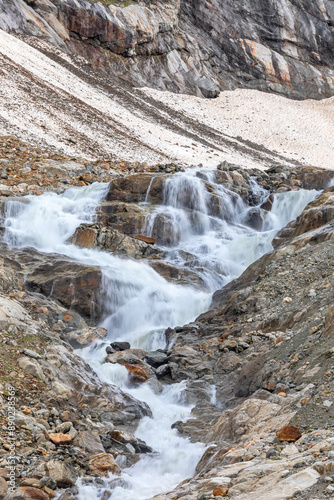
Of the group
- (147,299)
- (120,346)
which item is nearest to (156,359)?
(120,346)

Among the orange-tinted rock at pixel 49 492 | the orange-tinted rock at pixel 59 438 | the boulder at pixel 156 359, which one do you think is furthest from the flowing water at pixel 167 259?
the boulder at pixel 156 359

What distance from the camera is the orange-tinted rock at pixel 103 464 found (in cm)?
637

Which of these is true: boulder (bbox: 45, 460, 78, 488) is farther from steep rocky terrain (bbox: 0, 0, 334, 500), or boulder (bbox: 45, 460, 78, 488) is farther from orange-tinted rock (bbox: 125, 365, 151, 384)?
orange-tinted rock (bbox: 125, 365, 151, 384)

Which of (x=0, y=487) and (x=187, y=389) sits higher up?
(x=0, y=487)

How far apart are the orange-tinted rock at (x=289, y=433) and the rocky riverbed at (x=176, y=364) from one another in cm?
1

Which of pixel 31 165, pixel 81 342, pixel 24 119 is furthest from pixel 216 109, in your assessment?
pixel 81 342

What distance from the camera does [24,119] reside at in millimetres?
26062

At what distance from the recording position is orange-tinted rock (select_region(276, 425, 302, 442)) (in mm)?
5137

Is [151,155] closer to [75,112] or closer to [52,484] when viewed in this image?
[75,112]

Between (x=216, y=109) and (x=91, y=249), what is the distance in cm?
3480

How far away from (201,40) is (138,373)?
52.0 metres

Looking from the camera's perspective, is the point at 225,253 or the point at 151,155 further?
the point at 151,155

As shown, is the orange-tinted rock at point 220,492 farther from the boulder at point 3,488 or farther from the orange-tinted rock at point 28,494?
the boulder at point 3,488

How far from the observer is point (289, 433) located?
5.20 meters
